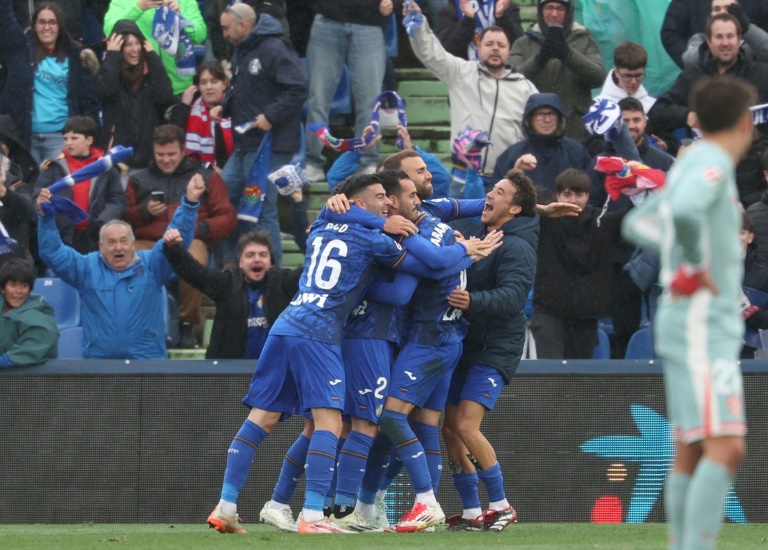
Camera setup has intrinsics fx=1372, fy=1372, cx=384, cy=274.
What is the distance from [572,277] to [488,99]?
225cm

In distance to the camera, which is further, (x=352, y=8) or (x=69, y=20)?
(x=69, y=20)

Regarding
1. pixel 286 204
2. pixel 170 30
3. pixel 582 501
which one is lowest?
pixel 582 501

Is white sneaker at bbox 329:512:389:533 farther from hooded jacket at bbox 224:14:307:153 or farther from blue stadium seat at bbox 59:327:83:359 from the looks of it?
hooded jacket at bbox 224:14:307:153

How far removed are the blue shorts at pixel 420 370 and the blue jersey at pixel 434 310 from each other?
0.06 metres

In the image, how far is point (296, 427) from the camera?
385 inches

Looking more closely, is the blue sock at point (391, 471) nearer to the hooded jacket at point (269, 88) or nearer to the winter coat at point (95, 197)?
the winter coat at point (95, 197)

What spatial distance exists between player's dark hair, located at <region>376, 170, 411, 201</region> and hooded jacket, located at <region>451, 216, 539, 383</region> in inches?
27.6

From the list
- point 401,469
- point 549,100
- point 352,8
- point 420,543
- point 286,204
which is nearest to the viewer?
point 420,543

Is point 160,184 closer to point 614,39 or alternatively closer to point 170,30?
point 170,30

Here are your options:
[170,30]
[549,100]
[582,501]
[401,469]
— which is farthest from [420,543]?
[170,30]

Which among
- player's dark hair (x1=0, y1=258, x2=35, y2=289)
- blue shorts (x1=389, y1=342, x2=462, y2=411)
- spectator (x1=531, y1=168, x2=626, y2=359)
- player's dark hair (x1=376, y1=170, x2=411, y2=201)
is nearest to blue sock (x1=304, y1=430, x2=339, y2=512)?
blue shorts (x1=389, y1=342, x2=462, y2=411)

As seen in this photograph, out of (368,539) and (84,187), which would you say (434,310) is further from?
(84,187)

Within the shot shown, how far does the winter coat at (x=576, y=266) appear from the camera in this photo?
10.5 meters

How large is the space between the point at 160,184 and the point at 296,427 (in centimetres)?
306
